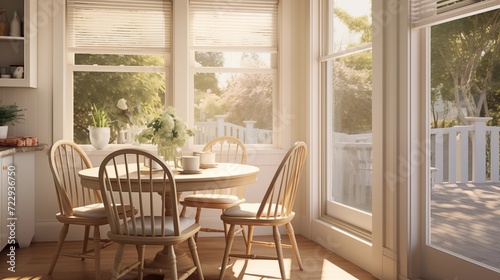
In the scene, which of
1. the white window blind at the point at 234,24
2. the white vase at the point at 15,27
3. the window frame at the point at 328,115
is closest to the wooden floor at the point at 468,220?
the window frame at the point at 328,115

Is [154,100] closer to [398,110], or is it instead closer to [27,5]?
[27,5]

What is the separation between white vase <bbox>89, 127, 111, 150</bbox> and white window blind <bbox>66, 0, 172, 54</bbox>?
0.73 metres

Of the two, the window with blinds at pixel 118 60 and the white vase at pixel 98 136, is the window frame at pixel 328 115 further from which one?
the white vase at pixel 98 136

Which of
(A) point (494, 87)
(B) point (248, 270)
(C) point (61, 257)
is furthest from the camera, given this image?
(C) point (61, 257)

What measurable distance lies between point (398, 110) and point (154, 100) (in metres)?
2.49

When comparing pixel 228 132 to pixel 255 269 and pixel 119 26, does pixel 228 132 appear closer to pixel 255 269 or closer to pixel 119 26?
pixel 119 26

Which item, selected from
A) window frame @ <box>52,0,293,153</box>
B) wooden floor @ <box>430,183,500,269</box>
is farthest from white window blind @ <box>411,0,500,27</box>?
window frame @ <box>52,0,293,153</box>

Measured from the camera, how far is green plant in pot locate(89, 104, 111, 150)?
4.92 metres

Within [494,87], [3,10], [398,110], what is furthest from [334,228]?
[3,10]

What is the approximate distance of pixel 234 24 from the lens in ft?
17.1

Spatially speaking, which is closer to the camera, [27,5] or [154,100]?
[27,5]

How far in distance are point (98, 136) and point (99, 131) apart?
5 centimetres

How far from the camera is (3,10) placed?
4.63m

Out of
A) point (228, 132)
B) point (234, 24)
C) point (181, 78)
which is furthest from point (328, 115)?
point (181, 78)
